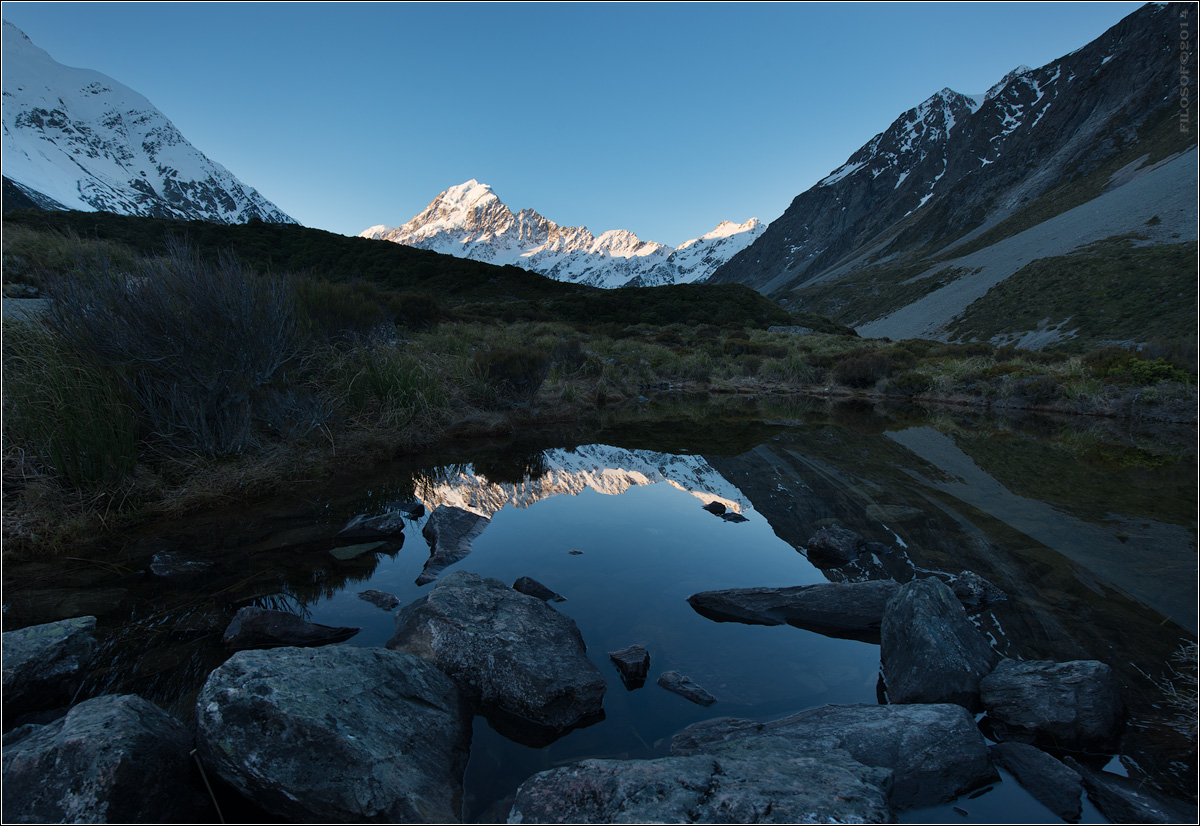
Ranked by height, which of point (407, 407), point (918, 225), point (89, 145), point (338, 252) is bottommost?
point (407, 407)

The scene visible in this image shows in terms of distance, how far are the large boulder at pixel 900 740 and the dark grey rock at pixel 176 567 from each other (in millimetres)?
3480

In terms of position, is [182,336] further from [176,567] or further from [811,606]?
[811,606]

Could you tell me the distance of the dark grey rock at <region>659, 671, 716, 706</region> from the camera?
2488 mm

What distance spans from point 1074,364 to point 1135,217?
51.5m

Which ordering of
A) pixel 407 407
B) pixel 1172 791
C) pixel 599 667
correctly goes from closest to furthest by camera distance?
pixel 1172 791 → pixel 599 667 → pixel 407 407

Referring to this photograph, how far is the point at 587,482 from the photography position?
262 inches

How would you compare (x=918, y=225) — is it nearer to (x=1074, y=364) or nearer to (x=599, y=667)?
(x=1074, y=364)

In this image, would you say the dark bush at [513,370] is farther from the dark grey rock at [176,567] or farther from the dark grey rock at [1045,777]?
the dark grey rock at [1045,777]

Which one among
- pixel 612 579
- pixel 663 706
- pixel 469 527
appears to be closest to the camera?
pixel 663 706

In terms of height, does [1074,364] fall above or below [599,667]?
above

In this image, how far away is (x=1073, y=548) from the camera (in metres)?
4.34

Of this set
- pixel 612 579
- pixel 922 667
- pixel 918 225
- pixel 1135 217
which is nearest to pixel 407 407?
pixel 612 579

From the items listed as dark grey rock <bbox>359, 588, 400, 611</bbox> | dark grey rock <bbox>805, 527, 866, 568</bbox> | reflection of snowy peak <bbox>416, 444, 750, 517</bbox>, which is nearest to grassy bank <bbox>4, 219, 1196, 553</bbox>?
reflection of snowy peak <bbox>416, 444, 750, 517</bbox>

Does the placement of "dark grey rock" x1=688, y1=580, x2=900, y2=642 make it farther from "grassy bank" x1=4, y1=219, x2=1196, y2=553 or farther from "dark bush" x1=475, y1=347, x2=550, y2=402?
"dark bush" x1=475, y1=347, x2=550, y2=402
